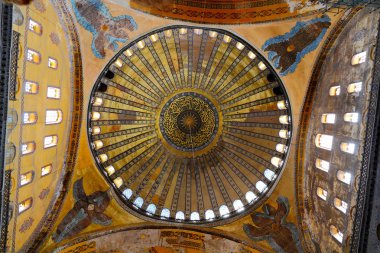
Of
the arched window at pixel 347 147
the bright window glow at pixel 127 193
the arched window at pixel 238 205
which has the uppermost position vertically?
the arched window at pixel 347 147

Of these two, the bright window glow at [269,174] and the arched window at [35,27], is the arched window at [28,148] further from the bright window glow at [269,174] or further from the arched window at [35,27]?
the bright window glow at [269,174]

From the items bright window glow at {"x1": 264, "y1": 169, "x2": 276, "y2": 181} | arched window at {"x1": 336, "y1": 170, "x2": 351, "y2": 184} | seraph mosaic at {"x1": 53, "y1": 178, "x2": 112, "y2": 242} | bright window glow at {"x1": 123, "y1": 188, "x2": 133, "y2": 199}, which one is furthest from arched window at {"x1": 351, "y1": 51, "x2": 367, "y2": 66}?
seraph mosaic at {"x1": 53, "y1": 178, "x2": 112, "y2": 242}

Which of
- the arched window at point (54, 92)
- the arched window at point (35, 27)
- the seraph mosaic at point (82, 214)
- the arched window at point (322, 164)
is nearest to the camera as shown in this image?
the arched window at point (35, 27)

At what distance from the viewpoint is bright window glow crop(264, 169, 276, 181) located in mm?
17203

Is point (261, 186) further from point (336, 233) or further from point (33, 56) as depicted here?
point (33, 56)

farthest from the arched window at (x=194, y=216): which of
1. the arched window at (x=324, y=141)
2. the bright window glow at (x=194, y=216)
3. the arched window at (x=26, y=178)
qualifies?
the arched window at (x=26, y=178)

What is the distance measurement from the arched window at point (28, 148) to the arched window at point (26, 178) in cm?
85

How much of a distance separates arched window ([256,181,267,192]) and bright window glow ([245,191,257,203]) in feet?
1.40

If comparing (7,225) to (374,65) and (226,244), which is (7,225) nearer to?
(226,244)

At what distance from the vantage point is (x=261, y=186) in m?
17.7

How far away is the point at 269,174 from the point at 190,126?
5.12 meters

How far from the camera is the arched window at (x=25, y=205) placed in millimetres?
12916

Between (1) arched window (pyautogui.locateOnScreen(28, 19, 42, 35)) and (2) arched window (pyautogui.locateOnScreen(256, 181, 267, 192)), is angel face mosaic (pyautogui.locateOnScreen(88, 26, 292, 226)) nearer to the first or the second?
(2) arched window (pyautogui.locateOnScreen(256, 181, 267, 192))

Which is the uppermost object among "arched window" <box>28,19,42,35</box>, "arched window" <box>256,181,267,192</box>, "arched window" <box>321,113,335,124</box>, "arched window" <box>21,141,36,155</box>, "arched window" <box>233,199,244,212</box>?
"arched window" <box>28,19,42,35</box>
